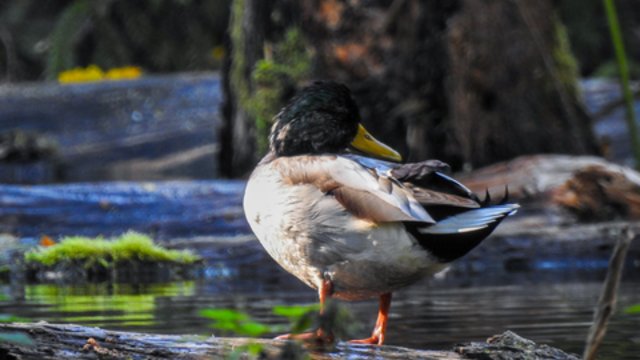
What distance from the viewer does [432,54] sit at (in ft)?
36.2

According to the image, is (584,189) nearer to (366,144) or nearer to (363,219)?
(366,144)

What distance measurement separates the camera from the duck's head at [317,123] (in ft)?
15.8

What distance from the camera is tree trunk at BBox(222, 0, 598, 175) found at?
11.0 meters

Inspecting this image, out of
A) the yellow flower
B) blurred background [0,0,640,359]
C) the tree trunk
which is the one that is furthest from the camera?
the yellow flower

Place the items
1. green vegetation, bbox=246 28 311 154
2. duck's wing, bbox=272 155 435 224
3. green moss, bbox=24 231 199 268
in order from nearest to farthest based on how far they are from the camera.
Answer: duck's wing, bbox=272 155 435 224 → green moss, bbox=24 231 199 268 → green vegetation, bbox=246 28 311 154

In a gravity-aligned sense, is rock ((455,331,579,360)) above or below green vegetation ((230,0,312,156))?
below

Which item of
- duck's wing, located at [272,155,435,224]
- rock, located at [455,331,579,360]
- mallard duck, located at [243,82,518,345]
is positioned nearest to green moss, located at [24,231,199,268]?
mallard duck, located at [243,82,518,345]

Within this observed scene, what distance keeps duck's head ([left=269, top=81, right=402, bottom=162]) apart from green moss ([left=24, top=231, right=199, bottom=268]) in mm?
3574


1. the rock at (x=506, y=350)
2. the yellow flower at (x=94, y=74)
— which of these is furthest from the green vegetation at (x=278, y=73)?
the rock at (x=506, y=350)

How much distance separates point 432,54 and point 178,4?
17.2 ft

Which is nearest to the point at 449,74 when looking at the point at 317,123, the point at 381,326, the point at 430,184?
the point at 317,123

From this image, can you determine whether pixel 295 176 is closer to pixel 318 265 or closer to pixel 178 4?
pixel 318 265

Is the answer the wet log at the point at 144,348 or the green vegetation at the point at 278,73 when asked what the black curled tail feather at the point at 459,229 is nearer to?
the wet log at the point at 144,348

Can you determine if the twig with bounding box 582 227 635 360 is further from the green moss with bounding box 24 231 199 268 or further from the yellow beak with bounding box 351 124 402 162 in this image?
the green moss with bounding box 24 231 199 268
